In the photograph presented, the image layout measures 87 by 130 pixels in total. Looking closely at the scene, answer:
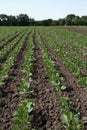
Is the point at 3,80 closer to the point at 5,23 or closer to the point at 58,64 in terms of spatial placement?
the point at 58,64

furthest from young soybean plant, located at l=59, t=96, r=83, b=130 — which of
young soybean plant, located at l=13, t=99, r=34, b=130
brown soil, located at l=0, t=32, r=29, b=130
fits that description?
brown soil, located at l=0, t=32, r=29, b=130

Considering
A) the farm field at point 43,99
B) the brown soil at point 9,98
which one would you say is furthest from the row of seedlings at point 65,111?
the brown soil at point 9,98

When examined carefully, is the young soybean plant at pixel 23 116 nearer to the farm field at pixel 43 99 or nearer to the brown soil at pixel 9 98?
the farm field at pixel 43 99

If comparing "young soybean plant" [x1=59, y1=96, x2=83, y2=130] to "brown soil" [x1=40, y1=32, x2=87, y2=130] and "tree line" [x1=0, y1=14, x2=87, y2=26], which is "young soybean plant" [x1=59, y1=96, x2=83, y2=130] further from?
"tree line" [x1=0, y1=14, x2=87, y2=26]

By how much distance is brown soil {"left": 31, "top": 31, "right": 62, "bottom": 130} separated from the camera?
21.0 feet

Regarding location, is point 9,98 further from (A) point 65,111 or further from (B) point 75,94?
(A) point 65,111

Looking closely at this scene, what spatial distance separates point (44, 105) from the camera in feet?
25.2

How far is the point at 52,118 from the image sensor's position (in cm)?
672

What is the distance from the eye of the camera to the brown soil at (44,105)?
6391 mm

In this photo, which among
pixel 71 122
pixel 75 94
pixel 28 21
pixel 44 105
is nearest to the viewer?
pixel 71 122

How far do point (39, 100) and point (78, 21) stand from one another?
351ft

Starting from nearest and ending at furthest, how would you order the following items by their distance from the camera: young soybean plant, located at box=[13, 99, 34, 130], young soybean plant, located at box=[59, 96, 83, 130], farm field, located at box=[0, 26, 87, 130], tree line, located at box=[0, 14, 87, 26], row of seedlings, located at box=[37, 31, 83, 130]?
young soybean plant, located at box=[59, 96, 83, 130] → row of seedlings, located at box=[37, 31, 83, 130] → young soybean plant, located at box=[13, 99, 34, 130] → farm field, located at box=[0, 26, 87, 130] → tree line, located at box=[0, 14, 87, 26]

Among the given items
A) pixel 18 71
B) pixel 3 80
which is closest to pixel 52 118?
pixel 3 80

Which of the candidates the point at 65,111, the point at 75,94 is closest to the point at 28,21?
the point at 75,94
